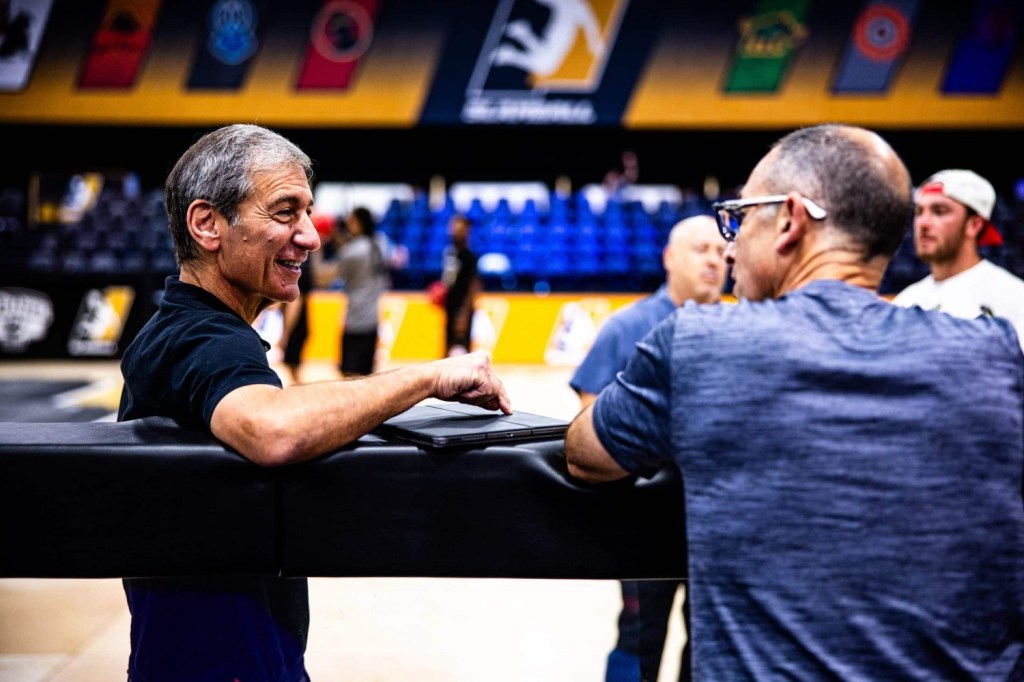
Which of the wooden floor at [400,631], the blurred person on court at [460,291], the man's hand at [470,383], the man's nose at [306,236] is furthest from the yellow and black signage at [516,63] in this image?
the wooden floor at [400,631]

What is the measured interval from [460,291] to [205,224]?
8421 mm

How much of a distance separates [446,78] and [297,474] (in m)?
14.4

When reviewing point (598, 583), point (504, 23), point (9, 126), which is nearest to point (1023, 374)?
point (598, 583)

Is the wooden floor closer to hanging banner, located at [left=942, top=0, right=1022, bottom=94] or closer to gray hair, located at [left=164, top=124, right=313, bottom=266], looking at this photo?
gray hair, located at [left=164, top=124, right=313, bottom=266]

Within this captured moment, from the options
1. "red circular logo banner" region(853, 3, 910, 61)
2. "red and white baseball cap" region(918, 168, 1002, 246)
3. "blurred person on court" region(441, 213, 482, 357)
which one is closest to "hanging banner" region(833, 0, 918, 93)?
"red circular logo banner" region(853, 3, 910, 61)

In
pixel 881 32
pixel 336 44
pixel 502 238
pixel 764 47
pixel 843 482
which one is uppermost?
pixel 881 32

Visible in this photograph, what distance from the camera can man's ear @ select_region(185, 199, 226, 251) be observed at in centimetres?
176

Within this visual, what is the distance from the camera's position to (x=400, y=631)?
1.50 metres

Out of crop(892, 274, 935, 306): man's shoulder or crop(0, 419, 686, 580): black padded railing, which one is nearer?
crop(0, 419, 686, 580): black padded railing

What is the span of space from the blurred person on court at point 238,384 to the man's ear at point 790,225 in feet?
1.78

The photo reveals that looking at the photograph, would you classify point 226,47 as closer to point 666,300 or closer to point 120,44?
point 120,44

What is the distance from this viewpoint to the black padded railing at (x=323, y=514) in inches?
54.9

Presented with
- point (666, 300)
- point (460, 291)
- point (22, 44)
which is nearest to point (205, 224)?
point (666, 300)

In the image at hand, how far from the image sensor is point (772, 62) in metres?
15.0
